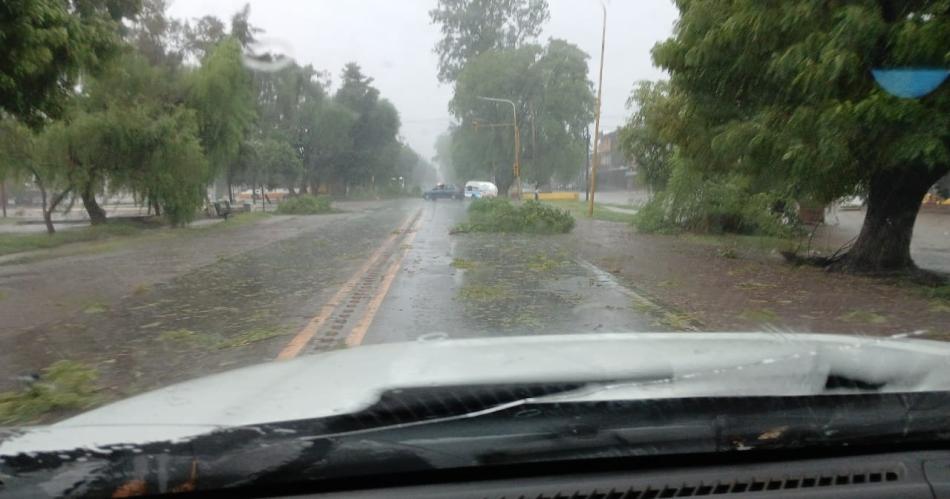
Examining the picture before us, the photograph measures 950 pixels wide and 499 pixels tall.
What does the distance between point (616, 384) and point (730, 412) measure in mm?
445

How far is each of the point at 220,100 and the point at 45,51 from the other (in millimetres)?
16404

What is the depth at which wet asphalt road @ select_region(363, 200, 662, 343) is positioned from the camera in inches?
329

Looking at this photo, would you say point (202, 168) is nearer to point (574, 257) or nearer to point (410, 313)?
point (574, 257)

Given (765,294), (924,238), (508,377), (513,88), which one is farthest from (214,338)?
(513,88)

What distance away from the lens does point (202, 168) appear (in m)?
25.8

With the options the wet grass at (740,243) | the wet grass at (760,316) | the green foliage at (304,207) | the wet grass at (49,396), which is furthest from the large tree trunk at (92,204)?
the wet grass at (760,316)

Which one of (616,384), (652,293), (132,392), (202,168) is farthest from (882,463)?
(202,168)

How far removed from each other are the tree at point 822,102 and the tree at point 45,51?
9.45 metres

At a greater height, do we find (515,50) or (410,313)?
(515,50)

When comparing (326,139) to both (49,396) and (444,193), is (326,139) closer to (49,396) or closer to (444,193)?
(444,193)

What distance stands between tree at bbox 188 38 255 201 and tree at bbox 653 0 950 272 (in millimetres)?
18249

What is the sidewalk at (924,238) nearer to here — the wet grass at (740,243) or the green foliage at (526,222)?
the wet grass at (740,243)

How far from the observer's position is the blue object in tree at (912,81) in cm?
935

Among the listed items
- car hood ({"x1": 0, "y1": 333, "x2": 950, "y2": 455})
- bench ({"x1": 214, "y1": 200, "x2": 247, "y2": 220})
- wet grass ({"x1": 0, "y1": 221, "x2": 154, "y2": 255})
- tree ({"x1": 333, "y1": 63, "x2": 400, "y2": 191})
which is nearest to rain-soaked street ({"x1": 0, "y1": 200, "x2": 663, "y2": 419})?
car hood ({"x1": 0, "y1": 333, "x2": 950, "y2": 455})
